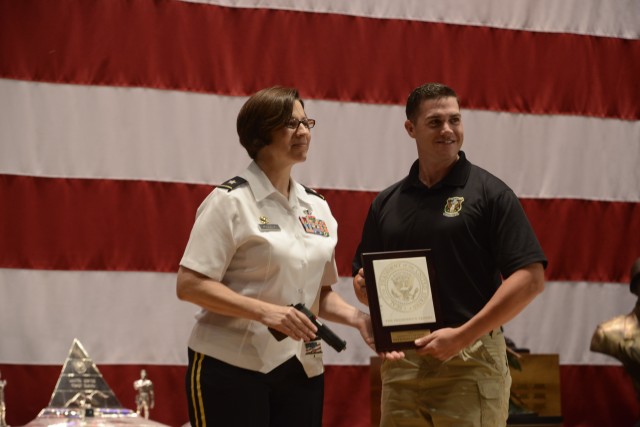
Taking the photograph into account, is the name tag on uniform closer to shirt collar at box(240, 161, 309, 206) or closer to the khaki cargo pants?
shirt collar at box(240, 161, 309, 206)

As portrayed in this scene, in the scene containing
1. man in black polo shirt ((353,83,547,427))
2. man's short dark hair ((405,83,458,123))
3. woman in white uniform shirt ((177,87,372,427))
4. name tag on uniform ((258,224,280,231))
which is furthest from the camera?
man's short dark hair ((405,83,458,123))

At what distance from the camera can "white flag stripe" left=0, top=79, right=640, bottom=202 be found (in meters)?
4.41

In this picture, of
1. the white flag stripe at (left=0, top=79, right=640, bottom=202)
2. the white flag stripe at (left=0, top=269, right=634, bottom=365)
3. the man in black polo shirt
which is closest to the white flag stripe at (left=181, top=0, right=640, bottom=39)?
the white flag stripe at (left=0, top=79, right=640, bottom=202)

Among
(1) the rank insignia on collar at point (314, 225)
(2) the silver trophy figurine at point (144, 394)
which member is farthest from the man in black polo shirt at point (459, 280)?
(2) the silver trophy figurine at point (144, 394)

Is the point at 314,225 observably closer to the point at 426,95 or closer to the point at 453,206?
the point at 453,206

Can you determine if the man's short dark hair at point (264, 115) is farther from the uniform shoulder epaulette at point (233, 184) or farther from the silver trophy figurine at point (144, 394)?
the silver trophy figurine at point (144, 394)

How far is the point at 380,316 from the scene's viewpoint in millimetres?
2537

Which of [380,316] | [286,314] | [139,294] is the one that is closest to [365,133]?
[139,294]

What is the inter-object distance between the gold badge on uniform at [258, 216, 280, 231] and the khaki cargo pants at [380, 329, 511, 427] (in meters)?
0.61

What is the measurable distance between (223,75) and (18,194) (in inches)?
47.4

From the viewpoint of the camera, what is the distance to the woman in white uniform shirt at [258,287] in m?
2.26

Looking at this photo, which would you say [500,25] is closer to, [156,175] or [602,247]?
[602,247]

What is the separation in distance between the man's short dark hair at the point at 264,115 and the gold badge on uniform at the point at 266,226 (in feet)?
0.75

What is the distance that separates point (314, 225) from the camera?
8.32 ft
